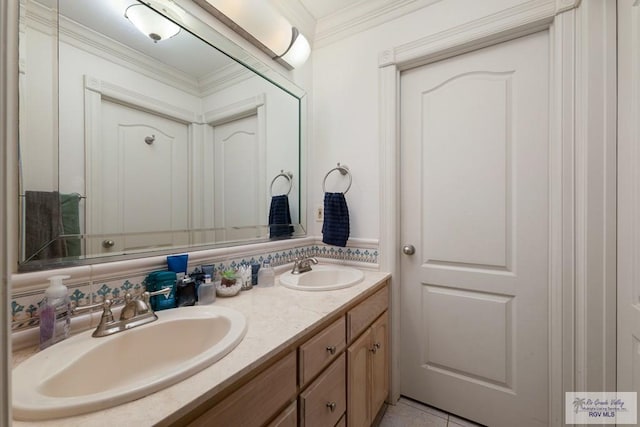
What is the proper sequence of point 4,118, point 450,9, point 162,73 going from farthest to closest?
point 450,9
point 162,73
point 4,118

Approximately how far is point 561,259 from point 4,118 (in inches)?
65.0

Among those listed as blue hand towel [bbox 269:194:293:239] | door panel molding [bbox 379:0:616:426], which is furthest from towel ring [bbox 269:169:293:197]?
door panel molding [bbox 379:0:616:426]

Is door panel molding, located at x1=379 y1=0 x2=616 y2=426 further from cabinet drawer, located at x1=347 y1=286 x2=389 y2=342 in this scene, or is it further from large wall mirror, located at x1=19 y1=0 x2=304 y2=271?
large wall mirror, located at x1=19 y1=0 x2=304 y2=271

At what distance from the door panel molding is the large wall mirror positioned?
1325 mm

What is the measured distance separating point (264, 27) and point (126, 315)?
142 cm

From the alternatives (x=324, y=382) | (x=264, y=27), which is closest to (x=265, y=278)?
(x=324, y=382)

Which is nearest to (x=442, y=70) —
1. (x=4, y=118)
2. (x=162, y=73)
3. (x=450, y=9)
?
(x=450, y=9)

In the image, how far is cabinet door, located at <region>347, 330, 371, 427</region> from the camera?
1.06 metres

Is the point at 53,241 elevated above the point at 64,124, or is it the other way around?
the point at 64,124

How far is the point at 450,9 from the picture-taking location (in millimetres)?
1382

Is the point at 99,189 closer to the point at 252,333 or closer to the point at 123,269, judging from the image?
the point at 123,269

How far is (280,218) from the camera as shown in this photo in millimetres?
1611

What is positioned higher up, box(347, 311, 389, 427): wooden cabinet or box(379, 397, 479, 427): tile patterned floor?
box(347, 311, 389, 427): wooden cabinet

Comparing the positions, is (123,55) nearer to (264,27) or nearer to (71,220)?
(71,220)
